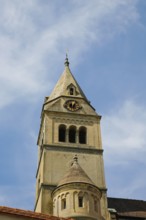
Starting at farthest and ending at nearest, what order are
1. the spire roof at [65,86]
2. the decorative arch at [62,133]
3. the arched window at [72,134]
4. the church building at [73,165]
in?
the spire roof at [65,86], the arched window at [72,134], the decorative arch at [62,133], the church building at [73,165]

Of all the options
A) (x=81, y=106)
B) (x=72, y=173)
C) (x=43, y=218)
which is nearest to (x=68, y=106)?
(x=81, y=106)

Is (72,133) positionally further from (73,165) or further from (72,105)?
(73,165)

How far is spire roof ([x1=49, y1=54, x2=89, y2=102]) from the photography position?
5062 centimetres

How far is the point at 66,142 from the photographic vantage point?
4453 cm

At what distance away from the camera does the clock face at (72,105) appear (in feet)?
157

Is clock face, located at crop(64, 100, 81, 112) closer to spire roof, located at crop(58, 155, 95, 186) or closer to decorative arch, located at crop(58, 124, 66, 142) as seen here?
decorative arch, located at crop(58, 124, 66, 142)

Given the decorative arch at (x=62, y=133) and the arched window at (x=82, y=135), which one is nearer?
the decorative arch at (x=62, y=133)

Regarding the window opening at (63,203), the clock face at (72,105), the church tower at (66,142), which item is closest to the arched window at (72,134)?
the church tower at (66,142)

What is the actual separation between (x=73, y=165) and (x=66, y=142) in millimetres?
6142

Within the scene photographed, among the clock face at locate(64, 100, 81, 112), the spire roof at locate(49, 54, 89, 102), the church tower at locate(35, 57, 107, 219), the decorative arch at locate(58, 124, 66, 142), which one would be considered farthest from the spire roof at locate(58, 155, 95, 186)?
the spire roof at locate(49, 54, 89, 102)

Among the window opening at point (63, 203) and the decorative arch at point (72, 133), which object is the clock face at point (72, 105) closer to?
the decorative arch at point (72, 133)

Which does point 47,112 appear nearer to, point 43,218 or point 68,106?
point 68,106

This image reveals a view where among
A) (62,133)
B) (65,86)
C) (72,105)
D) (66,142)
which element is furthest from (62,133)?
(65,86)

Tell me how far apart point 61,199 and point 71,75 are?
23.7 m
